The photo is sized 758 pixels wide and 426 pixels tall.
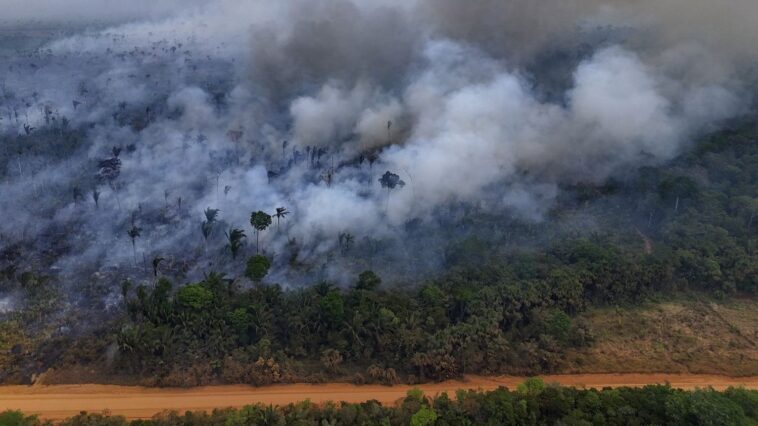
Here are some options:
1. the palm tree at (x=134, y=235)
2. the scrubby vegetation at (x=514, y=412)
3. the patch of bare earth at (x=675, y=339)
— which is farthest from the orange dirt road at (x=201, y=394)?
the palm tree at (x=134, y=235)

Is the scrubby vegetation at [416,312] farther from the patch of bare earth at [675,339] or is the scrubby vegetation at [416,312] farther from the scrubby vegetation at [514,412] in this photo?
the scrubby vegetation at [514,412]

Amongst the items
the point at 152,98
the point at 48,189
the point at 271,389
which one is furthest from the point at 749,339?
the point at 152,98

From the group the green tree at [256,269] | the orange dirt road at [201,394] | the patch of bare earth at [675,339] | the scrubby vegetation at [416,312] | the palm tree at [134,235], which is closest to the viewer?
the orange dirt road at [201,394]

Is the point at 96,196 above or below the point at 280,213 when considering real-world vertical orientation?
above

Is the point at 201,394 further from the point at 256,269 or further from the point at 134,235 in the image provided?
the point at 134,235

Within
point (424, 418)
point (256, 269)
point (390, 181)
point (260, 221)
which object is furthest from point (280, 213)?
point (424, 418)

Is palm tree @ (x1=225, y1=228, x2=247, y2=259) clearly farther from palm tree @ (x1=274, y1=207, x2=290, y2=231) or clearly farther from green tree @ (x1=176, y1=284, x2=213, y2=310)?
green tree @ (x1=176, y1=284, x2=213, y2=310)
